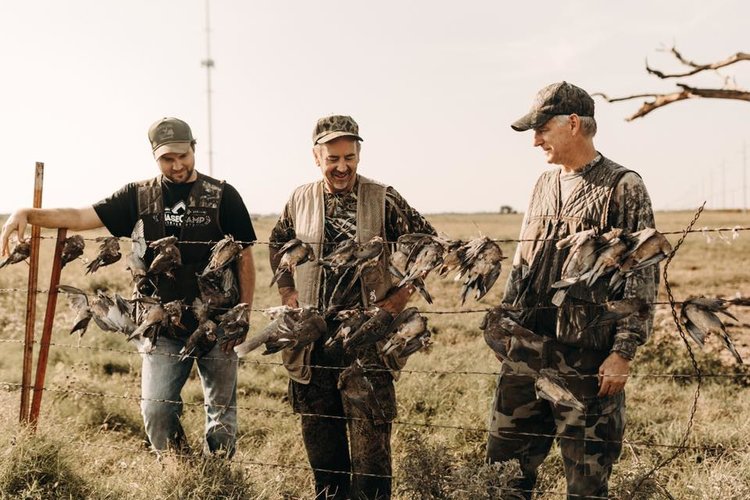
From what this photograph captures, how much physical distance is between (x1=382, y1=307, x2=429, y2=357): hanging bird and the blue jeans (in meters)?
1.29

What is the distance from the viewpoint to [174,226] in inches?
174

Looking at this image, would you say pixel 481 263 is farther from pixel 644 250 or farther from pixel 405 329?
pixel 644 250

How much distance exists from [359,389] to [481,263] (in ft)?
3.49

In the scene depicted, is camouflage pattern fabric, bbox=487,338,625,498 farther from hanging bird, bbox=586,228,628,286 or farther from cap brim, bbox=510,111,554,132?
cap brim, bbox=510,111,554,132

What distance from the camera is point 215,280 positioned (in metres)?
4.32

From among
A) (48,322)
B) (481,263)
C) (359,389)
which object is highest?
(481,263)

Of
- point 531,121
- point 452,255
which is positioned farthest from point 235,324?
point 531,121

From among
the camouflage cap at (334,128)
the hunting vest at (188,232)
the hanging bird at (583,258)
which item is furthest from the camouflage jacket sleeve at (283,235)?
the hanging bird at (583,258)

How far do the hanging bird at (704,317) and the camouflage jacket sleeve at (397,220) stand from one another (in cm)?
148

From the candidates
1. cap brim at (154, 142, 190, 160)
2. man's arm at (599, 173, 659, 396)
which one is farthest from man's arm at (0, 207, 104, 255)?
man's arm at (599, 173, 659, 396)

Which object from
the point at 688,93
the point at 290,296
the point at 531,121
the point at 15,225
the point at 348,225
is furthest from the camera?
the point at 688,93

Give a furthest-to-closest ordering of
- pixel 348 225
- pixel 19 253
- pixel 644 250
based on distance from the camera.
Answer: pixel 19 253
pixel 348 225
pixel 644 250

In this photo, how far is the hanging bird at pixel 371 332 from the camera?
11.7 ft

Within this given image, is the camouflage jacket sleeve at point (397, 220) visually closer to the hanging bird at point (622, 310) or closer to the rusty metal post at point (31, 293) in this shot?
the hanging bird at point (622, 310)
